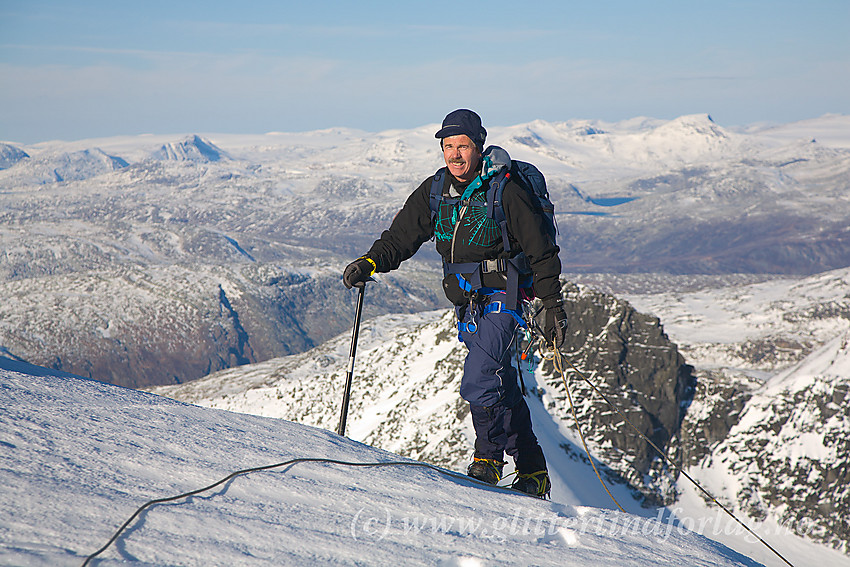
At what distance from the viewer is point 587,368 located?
7550 centimetres

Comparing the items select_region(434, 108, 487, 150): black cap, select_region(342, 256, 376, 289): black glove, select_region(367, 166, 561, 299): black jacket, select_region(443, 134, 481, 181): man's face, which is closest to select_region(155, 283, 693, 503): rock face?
select_region(342, 256, 376, 289): black glove

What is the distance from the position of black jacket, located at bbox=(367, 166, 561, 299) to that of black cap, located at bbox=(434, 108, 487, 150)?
773 millimetres

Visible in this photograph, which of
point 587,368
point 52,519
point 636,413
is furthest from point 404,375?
point 52,519

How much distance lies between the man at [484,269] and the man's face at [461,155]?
0.02 m

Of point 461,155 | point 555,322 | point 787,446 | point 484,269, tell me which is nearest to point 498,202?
point 461,155

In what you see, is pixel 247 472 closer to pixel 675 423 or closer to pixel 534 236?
pixel 534 236

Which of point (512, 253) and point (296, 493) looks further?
point (512, 253)

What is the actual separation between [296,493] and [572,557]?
119 inches

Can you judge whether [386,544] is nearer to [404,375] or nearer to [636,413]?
[636,413]

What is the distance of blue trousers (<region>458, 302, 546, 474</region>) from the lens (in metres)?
9.68

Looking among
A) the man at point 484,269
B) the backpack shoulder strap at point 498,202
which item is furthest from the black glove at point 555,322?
the backpack shoulder strap at point 498,202

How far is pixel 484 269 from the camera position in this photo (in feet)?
32.0

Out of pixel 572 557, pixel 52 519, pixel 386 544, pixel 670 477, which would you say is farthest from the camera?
pixel 670 477

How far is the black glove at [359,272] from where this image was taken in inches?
399
